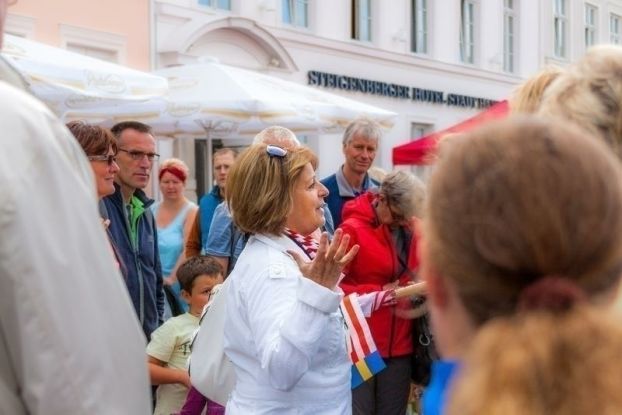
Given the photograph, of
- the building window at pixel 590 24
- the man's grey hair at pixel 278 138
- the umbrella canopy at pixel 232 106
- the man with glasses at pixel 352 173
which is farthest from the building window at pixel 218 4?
the building window at pixel 590 24

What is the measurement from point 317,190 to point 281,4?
13827 millimetres

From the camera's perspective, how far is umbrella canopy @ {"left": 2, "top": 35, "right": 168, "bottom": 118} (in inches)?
252

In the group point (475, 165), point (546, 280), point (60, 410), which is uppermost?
point (475, 165)

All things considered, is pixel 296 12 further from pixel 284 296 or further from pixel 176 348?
pixel 284 296

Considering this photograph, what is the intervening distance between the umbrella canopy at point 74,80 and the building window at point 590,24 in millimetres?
21762

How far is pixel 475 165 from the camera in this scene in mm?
1180

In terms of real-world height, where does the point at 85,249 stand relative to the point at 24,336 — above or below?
above

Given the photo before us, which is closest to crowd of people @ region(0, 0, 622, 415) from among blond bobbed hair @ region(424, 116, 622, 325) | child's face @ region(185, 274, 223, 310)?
blond bobbed hair @ region(424, 116, 622, 325)

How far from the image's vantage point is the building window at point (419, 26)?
20.5m

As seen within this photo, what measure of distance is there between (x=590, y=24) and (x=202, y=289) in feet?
79.9

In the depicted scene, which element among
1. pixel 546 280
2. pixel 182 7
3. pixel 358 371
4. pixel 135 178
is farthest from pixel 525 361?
pixel 182 7

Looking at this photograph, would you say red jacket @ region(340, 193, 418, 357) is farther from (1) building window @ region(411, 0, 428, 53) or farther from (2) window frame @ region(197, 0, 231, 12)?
(1) building window @ region(411, 0, 428, 53)

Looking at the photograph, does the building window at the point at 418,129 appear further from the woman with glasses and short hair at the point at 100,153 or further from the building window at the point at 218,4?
the woman with glasses and short hair at the point at 100,153

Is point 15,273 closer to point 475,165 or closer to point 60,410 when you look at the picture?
point 60,410
